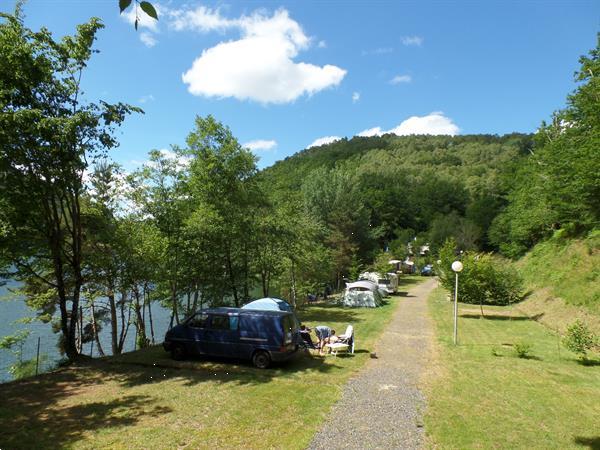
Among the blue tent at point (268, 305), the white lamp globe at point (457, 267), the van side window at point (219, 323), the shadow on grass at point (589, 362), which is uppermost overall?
the white lamp globe at point (457, 267)

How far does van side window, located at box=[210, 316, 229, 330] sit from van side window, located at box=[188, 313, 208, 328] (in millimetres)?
258

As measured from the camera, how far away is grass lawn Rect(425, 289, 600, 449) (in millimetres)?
6520

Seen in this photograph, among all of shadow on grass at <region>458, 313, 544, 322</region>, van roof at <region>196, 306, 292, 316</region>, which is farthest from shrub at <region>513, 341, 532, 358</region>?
shadow on grass at <region>458, 313, 544, 322</region>

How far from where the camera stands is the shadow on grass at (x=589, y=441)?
6.19 meters

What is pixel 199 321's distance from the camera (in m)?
11.9

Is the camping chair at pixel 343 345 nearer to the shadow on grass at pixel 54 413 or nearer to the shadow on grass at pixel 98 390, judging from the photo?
the shadow on grass at pixel 98 390

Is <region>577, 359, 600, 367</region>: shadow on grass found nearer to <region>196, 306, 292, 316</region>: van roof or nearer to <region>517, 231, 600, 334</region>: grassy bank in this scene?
<region>517, 231, 600, 334</region>: grassy bank

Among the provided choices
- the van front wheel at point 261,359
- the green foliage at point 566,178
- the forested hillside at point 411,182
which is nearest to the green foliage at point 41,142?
the van front wheel at point 261,359

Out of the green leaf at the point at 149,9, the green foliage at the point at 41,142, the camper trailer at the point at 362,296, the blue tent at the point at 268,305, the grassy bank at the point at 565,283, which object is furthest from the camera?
the camper trailer at the point at 362,296

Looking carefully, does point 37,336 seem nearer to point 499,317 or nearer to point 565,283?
point 499,317

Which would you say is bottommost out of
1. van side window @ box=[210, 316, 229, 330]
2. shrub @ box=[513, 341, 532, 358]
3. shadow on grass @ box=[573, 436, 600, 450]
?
shrub @ box=[513, 341, 532, 358]

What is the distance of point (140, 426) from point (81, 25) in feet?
35.9

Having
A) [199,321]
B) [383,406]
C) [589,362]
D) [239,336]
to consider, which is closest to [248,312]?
[239,336]

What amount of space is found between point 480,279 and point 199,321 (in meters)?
16.0
